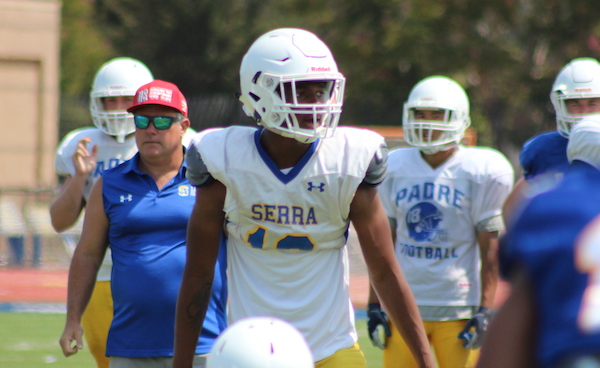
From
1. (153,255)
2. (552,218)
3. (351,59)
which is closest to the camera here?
(552,218)

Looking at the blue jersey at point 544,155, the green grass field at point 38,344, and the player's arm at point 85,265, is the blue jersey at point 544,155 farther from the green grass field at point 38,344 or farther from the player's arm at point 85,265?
the green grass field at point 38,344

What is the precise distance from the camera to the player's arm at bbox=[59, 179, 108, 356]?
13.2ft

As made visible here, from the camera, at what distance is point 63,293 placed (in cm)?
1252

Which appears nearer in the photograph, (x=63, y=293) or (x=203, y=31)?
(x=63, y=293)

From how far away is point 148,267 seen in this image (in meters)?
3.97

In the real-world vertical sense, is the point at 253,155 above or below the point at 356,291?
above

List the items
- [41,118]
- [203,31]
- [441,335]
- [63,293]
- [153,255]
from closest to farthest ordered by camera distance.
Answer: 1. [153,255]
2. [441,335]
3. [63,293]
4. [41,118]
5. [203,31]

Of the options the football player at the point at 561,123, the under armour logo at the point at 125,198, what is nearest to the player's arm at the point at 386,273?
the under armour logo at the point at 125,198

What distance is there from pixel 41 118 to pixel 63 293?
272 inches

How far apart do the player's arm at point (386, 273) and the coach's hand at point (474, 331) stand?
1756 millimetres

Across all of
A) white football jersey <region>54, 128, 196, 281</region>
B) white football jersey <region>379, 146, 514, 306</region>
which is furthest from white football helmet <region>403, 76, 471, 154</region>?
white football jersey <region>54, 128, 196, 281</region>

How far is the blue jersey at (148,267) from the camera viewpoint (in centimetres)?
393

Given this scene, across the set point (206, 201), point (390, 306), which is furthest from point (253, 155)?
point (390, 306)

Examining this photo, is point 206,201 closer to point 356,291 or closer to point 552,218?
point 552,218
